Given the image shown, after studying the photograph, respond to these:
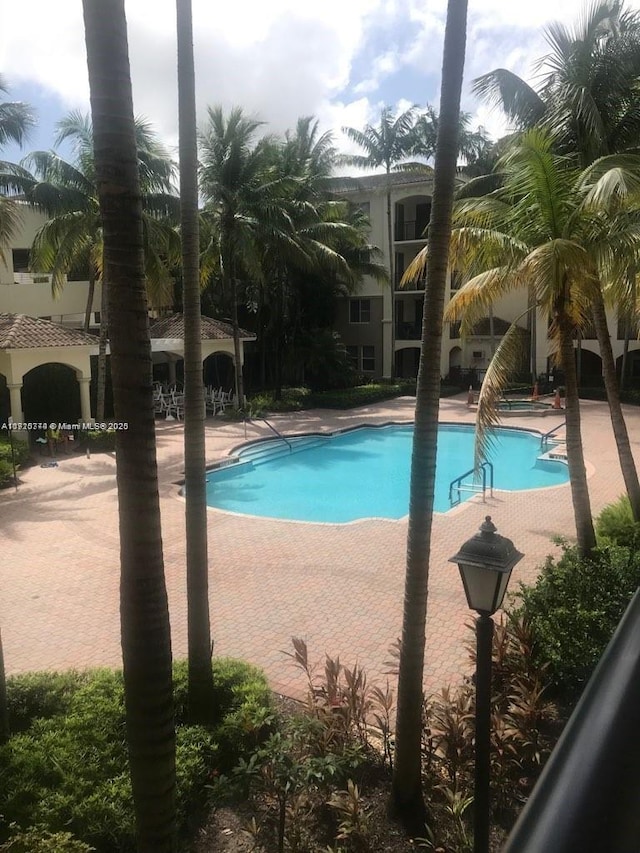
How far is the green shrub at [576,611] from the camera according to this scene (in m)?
7.07

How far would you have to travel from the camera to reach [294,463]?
2231cm

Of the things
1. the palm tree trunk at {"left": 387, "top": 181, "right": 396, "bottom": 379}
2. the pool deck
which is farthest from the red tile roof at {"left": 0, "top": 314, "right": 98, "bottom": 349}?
the palm tree trunk at {"left": 387, "top": 181, "right": 396, "bottom": 379}

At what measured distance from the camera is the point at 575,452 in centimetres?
1025

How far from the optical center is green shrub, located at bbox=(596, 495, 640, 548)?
10984mm

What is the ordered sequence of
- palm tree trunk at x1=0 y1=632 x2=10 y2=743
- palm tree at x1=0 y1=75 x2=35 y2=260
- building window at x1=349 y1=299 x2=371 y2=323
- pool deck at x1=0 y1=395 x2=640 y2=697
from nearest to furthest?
palm tree trunk at x1=0 y1=632 x2=10 y2=743
pool deck at x1=0 y1=395 x2=640 y2=697
palm tree at x1=0 y1=75 x2=35 y2=260
building window at x1=349 y1=299 x2=371 y2=323

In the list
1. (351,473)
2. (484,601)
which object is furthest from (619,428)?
(351,473)

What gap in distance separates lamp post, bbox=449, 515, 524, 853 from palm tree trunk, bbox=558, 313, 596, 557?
19.2 ft

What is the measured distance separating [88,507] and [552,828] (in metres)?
15.7

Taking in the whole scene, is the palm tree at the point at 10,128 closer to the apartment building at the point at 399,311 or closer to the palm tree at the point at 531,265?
the palm tree at the point at 531,265

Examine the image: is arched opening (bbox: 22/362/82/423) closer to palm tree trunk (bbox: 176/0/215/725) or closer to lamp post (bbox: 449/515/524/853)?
palm tree trunk (bbox: 176/0/215/725)

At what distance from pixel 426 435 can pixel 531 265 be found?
15.4 ft

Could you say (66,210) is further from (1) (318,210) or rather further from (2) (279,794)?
(2) (279,794)

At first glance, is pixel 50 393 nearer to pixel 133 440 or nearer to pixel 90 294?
pixel 90 294

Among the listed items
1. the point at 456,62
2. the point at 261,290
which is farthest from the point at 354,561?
the point at 261,290
